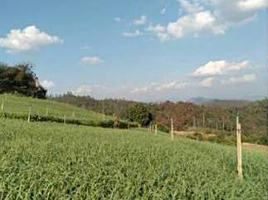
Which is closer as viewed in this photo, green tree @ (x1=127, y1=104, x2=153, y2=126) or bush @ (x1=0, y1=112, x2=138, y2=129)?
bush @ (x1=0, y1=112, x2=138, y2=129)

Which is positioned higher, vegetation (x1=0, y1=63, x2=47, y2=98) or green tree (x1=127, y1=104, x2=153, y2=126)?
vegetation (x1=0, y1=63, x2=47, y2=98)

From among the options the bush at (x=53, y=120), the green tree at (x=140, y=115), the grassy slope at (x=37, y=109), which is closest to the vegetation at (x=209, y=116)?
the green tree at (x=140, y=115)

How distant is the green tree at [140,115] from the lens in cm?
5622

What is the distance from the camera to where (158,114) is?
77.1 metres

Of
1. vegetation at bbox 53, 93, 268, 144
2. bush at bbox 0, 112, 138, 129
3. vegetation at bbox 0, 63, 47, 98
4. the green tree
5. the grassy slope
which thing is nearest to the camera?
Answer: bush at bbox 0, 112, 138, 129

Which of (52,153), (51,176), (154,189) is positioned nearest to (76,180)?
(51,176)

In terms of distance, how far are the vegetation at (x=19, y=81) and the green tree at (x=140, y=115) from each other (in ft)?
80.7

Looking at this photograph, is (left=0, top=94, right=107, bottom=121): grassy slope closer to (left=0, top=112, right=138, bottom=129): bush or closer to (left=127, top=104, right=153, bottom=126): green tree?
(left=0, top=112, right=138, bottom=129): bush

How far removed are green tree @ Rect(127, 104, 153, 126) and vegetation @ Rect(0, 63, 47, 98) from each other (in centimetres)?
2461

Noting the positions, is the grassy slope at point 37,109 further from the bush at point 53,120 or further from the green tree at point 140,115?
the green tree at point 140,115

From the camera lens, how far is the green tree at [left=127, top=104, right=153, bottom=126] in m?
56.2

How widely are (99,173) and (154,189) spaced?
3.57 ft

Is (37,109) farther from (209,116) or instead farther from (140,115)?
(209,116)

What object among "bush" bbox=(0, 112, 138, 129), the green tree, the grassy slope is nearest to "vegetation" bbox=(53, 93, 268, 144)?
the green tree
